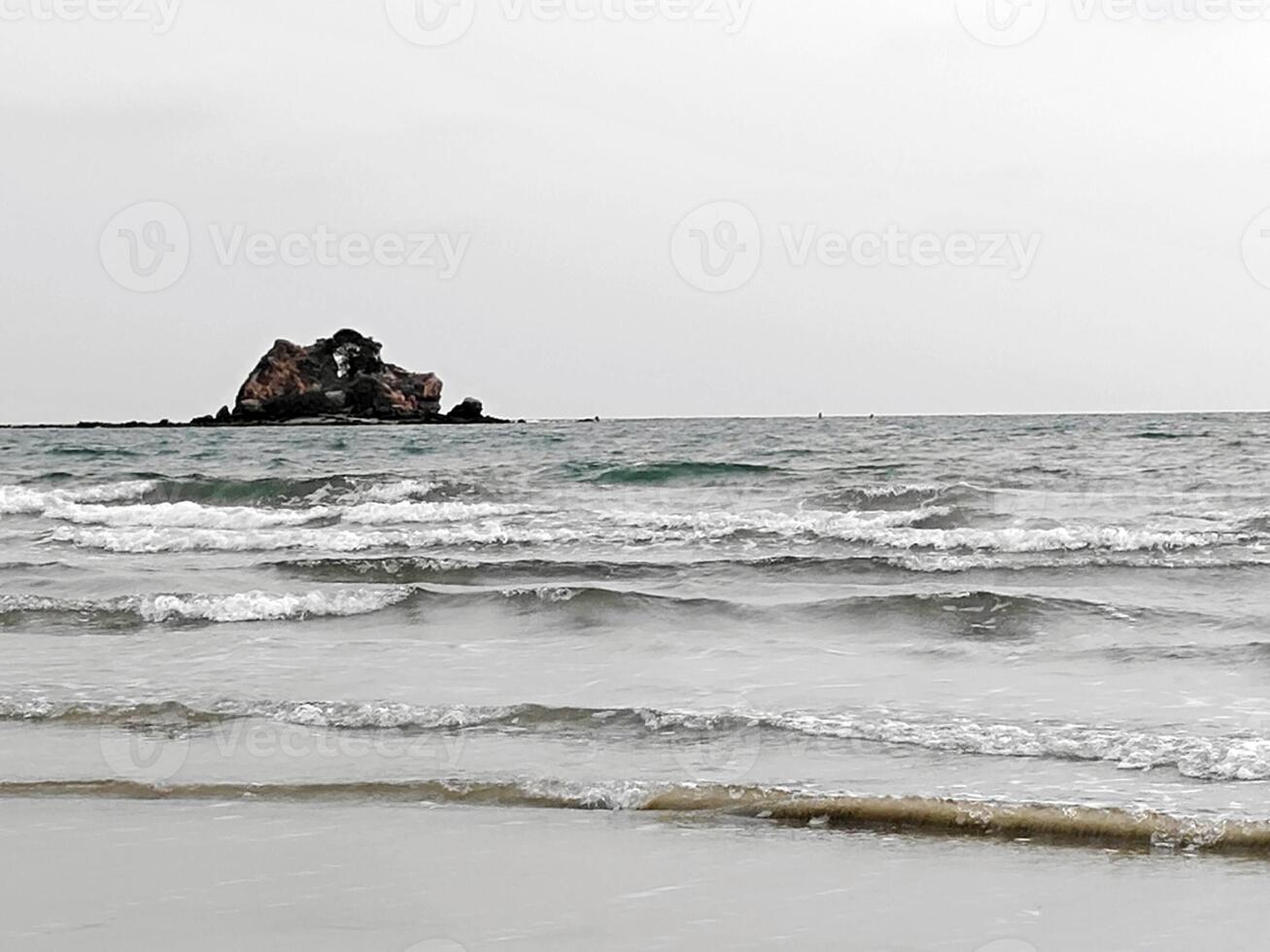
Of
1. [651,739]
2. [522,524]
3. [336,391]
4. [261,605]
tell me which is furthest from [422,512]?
[336,391]

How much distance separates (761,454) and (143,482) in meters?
12.5

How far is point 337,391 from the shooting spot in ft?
283

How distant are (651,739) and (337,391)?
81447 mm

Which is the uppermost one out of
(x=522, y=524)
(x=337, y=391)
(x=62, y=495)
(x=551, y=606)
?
(x=337, y=391)

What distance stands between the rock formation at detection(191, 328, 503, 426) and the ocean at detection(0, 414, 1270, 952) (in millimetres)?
68878

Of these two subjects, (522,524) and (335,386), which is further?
(335,386)

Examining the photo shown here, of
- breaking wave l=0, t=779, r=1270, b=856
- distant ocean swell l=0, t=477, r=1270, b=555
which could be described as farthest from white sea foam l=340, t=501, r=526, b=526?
breaking wave l=0, t=779, r=1270, b=856

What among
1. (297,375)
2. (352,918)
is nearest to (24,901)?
(352,918)

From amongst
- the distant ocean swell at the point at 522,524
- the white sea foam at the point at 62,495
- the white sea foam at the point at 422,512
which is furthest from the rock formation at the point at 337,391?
the white sea foam at the point at 422,512

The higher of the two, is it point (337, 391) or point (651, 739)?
point (337, 391)
